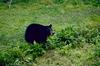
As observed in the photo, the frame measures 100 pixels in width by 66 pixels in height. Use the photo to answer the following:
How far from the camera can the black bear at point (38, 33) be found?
1213 centimetres

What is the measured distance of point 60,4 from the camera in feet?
62.0

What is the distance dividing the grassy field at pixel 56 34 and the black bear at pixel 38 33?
0.29 metres

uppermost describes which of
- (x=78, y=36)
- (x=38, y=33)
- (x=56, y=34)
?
(x=38, y=33)

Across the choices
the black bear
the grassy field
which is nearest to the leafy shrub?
the grassy field

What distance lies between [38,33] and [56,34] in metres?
1.34

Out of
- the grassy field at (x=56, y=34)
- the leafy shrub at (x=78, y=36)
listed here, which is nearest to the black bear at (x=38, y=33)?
the grassy field at (x=56, y=34)

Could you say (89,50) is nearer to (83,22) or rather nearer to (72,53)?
(72,53)

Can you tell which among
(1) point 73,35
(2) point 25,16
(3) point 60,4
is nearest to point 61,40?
(1) point 73,35

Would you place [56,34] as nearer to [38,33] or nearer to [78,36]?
[78,36]

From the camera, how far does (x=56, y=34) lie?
1334cm

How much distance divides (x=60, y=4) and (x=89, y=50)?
714 cm

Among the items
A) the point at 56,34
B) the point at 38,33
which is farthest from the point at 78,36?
the point at 38,33

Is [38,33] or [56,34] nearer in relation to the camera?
[38,33]

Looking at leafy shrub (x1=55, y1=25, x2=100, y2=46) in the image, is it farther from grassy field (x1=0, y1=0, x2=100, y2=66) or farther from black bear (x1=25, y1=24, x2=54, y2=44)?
black bear (x1=25, y1=24, x2=54, y2=44)
